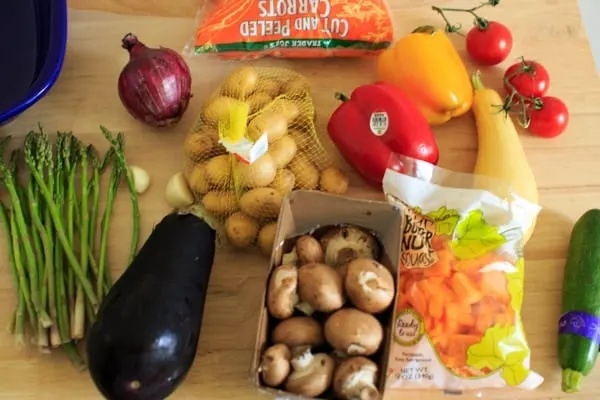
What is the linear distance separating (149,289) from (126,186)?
0.84 ft

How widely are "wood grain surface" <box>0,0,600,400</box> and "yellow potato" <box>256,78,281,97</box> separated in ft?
0.25

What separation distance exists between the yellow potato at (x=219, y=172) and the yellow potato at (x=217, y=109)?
6cm

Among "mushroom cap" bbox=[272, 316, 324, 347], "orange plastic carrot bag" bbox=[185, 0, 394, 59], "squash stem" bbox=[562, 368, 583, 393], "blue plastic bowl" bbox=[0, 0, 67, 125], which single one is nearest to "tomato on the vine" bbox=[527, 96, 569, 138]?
"orange plastic carrot bag" bbox=[185, 0, 394, 59]

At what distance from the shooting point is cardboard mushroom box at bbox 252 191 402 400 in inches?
26.7

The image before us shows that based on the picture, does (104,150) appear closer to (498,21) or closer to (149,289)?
(149,289)

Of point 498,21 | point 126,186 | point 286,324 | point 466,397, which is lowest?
point 466,397

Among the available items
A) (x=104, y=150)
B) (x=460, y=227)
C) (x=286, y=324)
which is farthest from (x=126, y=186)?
(x=460, y=227)

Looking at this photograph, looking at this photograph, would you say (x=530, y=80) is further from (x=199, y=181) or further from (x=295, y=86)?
(x=199, y=181)

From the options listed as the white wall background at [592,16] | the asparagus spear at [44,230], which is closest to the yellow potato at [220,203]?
the asparagus spear at [44,230]

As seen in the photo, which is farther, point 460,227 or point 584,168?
point 584,168

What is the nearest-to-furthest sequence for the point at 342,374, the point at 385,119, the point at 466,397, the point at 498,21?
the point at 342,374
the point at 466,397
the point at 385,119
the point at 498,21

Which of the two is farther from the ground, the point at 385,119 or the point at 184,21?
the point at 184,21

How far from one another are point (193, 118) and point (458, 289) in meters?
0.46

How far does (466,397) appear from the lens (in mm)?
779
